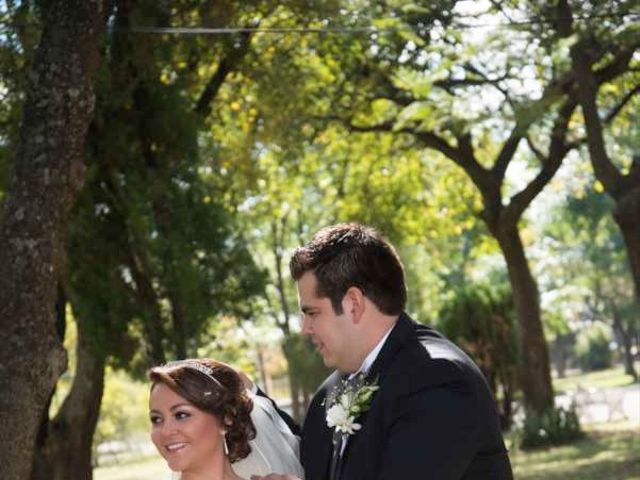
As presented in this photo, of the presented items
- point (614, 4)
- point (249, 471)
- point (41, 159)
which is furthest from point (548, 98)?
point (249, 471)

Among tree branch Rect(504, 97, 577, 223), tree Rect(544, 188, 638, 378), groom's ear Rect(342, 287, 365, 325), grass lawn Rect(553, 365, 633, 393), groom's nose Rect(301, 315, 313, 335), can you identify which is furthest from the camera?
tree Rect(544, 188, 638, 378)

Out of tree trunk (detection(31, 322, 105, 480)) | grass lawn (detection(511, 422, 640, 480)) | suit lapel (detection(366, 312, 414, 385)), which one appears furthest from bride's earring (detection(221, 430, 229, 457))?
grass lawn (detection(511, 422, 640, 480))

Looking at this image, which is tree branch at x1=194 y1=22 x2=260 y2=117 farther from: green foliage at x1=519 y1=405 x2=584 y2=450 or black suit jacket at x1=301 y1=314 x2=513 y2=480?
black suit jacket at x1=301 y1=314 x2=513 y2=480

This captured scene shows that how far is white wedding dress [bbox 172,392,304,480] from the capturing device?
4.48m

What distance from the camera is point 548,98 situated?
13875 mm

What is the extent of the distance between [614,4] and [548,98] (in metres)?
1.28

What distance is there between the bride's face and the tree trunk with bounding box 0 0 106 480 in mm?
4296

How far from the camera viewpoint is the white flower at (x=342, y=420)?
385 cm

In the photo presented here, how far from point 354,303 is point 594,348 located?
3355 inches

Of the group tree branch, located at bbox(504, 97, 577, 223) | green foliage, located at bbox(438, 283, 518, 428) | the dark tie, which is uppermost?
tree branch, located at bbox(504, 97, 577, 223)

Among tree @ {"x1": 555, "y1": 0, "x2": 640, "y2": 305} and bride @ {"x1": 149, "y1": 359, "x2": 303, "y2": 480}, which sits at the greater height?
tree @ {"x1": 555, "y1": 0, "x2": 640, "y2": 305}

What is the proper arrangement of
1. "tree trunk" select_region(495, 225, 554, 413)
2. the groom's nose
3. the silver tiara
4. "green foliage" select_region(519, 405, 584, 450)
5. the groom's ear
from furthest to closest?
1. "tree trunk" select_region(495, 225, 554, 413)
2. "green foliage" select_region(519, 405, 584, 450)
3. the silver tiara
4. the groom's nose
5. the groom's ear

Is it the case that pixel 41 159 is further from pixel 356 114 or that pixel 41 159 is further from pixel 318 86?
pixel 356 114

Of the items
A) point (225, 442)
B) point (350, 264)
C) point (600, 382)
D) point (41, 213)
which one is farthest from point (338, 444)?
point (600, 382)
